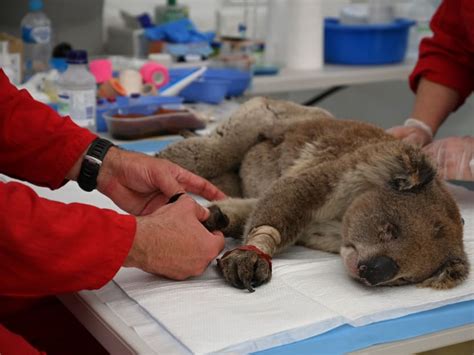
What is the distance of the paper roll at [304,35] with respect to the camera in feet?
11.0

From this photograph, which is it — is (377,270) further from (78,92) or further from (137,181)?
(78,92)

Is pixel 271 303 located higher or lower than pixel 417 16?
lower

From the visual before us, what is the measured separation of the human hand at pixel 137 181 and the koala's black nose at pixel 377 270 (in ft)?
1.41

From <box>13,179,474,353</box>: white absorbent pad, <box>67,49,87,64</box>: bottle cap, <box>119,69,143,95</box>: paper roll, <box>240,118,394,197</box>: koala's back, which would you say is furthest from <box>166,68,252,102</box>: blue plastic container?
<box>13,179,474,353</box>: white absorbent pad

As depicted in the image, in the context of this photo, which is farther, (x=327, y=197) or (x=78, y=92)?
(x=78, y=92)

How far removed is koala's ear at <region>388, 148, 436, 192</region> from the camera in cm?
145

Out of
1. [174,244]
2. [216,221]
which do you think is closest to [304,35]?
[216,221]

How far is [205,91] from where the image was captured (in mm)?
2738

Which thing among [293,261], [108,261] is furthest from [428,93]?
[108,261]

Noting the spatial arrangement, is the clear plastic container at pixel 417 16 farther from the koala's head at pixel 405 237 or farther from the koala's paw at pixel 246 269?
the koala's paw at pixel 246 269

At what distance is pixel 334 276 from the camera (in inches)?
55.1

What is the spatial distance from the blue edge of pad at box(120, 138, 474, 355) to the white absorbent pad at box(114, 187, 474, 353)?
1 centimetres

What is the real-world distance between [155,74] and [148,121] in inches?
16.3

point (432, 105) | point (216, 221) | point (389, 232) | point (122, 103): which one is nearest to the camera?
point (389, 232)
